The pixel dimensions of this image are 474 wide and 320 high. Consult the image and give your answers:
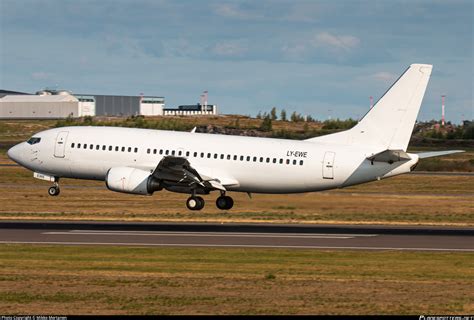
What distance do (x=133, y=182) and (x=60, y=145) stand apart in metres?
6.70

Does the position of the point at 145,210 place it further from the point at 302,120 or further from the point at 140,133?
the point at 302,120

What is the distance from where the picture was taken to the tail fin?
5181cm

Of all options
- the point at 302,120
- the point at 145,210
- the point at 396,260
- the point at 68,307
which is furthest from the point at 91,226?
the point at 302,120

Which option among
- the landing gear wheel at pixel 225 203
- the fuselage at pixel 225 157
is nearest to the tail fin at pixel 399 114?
the fuselage at pixel 225 157

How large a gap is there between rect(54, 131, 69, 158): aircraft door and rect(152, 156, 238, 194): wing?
710 centimetres

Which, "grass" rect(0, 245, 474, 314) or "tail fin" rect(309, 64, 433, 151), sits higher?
"tail fin" rect(309, 64, 433, 151)

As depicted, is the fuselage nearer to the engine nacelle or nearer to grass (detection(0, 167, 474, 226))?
grass (detection(0, 167, 474, 226))

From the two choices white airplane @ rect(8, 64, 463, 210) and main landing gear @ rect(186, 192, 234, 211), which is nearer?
white airplane @ rect(8, 64, 463, 210)

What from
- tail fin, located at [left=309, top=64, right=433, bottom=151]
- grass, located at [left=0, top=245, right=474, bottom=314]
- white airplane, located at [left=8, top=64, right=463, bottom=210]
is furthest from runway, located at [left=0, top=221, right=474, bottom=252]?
tail fin, located at [left=309, top=64, right=433, bottom=151]

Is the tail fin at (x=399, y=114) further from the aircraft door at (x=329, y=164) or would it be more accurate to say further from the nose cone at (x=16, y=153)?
the nose cone at (x=16, y=153)

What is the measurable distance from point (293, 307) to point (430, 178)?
215ft

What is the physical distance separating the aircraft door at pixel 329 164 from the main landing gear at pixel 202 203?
6.20 meters

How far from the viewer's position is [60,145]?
57312 millimetres

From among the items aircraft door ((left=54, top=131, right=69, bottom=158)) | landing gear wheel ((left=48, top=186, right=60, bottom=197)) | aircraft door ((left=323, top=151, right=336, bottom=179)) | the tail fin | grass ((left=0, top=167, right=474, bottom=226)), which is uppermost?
the tail fin
